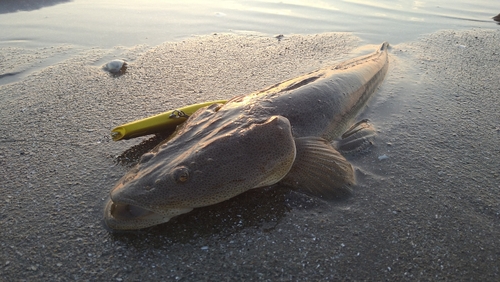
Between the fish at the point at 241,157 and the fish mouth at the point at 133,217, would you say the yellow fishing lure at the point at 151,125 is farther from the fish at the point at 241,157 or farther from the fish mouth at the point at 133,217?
the fish mouth at the point at 133,217

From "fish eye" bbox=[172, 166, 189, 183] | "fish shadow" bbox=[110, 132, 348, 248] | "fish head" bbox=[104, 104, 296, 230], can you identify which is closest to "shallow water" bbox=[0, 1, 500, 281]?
"fish shadow" bbox=[110, 132, 348, 248]

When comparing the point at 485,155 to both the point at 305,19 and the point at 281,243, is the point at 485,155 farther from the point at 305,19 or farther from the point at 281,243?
the point at 305,19

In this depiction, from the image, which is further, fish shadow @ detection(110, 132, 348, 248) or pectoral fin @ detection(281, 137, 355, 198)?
pectoral fin @ detection(281, 137, 355, 198)

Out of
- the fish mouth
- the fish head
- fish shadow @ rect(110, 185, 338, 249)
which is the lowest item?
fish shadow @ rect(110, 185, 338, 249)

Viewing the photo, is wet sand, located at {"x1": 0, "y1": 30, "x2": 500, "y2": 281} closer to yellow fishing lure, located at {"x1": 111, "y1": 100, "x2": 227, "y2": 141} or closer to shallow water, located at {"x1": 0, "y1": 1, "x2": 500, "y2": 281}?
shallow water, located at {"x1": 0, "y1": 1, "x2": 500, "y2": 281}

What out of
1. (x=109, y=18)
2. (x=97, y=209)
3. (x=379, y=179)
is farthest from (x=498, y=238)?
(x=109, y=18)

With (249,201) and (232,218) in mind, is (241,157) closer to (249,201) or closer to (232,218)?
(249,201)
